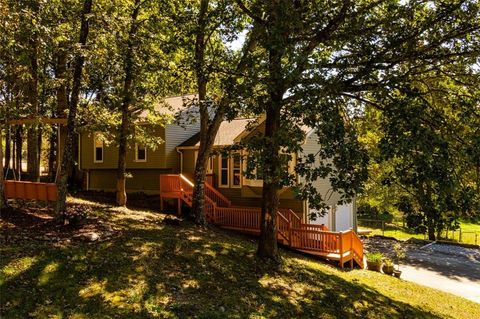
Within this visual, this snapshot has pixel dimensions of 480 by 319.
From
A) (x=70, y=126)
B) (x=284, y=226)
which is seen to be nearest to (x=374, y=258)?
(x=284, y=226)

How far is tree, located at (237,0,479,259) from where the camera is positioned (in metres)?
9.73

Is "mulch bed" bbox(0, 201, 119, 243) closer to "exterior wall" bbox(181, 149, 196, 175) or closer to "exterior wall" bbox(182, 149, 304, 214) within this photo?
"exterior wall" bbox(182, 149, 304, 214)

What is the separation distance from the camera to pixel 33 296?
782cm

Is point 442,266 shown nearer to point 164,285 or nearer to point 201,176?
point 201,176

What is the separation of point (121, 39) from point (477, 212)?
11.3m

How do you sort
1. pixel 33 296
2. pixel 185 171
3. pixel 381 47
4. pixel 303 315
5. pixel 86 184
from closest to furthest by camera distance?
1. pixel 33 296
2. pixel 303 315
3. pixel 381 47
4. pixel 185 171
5. pixel 86 184

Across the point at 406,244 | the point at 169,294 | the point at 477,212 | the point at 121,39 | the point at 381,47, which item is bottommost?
the point at 406,244

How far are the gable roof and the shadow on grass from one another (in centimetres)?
1012

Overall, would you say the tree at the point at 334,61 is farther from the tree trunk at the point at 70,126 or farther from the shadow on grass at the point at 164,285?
the tree trunk at the point at 70,126

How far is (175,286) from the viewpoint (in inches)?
368

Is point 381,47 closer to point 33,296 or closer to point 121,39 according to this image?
point 121,39

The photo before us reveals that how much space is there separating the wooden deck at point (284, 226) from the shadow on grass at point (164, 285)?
13.3 ft

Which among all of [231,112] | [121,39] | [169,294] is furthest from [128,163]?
[169,294]

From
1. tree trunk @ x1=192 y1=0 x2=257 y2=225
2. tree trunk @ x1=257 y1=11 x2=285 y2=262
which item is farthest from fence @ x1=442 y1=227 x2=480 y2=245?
tree trunk @ x1=257 y1=11 x2=285 y2=262
